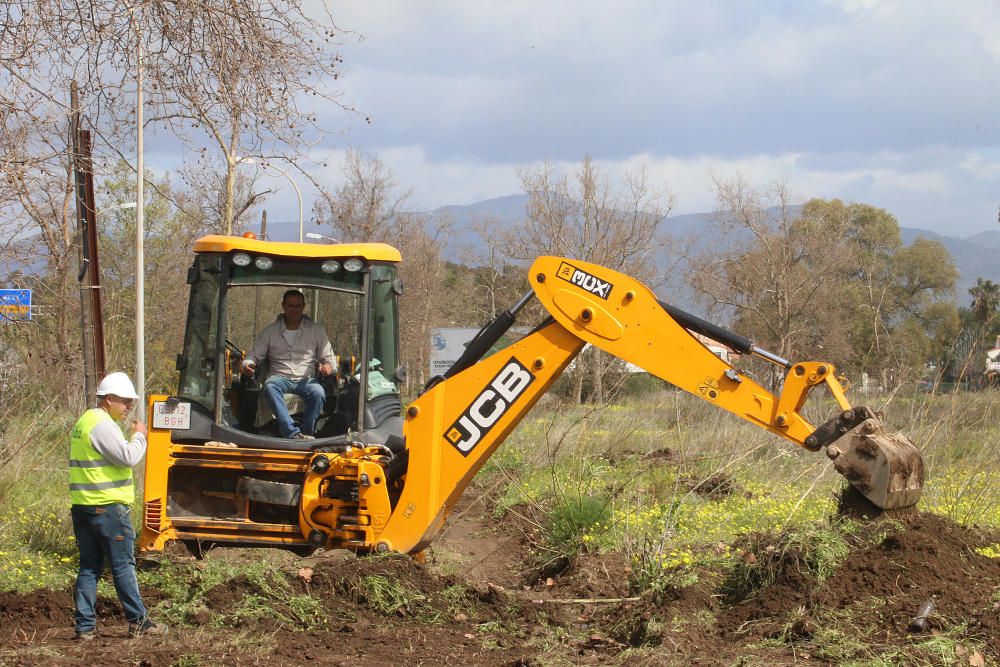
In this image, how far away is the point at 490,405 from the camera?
8.48 m

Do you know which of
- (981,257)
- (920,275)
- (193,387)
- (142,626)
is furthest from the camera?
(981,257)

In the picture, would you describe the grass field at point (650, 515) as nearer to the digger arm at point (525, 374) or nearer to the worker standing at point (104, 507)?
the worker standing at point (104, 507)

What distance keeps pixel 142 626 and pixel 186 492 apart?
1.87 m

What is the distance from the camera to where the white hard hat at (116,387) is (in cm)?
711

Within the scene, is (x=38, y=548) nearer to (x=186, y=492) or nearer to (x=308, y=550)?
(x=186, y=492)

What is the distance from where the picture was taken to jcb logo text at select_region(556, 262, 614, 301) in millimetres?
8234

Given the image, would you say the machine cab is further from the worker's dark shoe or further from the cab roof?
the worker's dark shoe

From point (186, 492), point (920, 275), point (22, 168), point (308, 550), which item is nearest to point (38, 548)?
point (186, 492)

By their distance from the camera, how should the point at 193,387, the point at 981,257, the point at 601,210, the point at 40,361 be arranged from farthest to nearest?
the point at 981,257 < the point at 601,210 < the point at 40,361 < the point at 193,387

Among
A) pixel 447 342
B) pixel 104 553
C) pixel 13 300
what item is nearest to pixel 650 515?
pixel 104 553

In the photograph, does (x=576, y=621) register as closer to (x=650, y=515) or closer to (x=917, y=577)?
(x=917, y=577)

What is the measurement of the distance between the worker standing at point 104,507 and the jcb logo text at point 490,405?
7.99ft

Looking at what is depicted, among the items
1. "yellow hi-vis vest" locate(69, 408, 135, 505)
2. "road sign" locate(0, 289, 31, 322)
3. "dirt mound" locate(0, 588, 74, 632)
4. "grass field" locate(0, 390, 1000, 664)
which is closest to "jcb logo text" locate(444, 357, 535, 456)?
"grass field" locate(0, 390, 1000, 664)

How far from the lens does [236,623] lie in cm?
726
